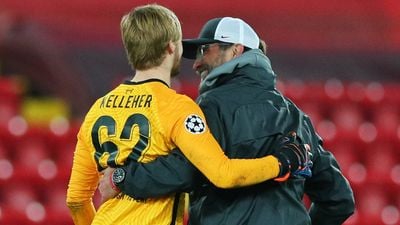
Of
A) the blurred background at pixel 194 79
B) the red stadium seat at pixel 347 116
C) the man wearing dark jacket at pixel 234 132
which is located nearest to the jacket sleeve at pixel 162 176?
the man wearing dark jacket at pixel 234 132

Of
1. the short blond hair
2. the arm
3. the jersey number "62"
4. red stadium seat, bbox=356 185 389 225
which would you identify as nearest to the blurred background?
red stadium seat, bbox=356 185 389 225

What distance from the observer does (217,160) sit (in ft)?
9.12

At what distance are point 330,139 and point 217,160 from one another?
401cm

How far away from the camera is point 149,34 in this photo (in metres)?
2.87

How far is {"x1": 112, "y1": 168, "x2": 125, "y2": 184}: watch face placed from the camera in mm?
2879

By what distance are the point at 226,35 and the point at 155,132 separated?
1.12ft

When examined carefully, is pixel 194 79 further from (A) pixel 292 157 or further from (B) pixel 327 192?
(A) pixel 292 157

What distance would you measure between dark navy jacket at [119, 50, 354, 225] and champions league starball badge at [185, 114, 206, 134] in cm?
9

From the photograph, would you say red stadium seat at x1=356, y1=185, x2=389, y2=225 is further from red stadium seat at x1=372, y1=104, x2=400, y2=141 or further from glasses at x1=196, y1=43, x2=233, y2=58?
glasses at x1=196, y1=43, x2=233, y2=58

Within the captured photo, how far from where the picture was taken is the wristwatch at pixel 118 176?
288 centimetres

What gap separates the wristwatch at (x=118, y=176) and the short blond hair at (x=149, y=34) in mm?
252

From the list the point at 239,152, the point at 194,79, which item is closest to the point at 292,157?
the point at 239,152

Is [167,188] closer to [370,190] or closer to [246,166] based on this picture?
[246,166]

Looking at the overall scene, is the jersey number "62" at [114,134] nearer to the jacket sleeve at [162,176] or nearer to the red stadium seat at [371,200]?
the jacket sleeve at [162,176]
